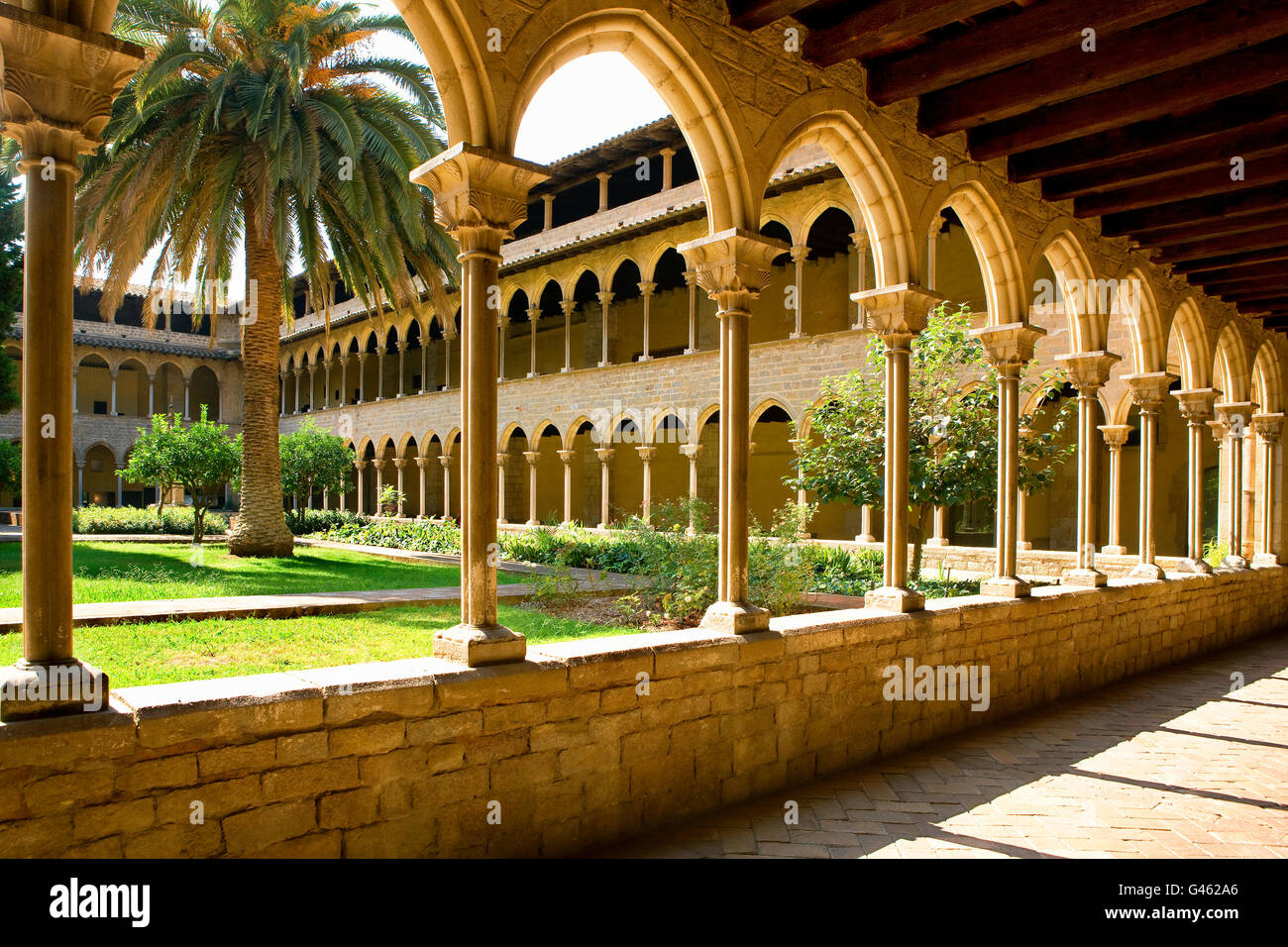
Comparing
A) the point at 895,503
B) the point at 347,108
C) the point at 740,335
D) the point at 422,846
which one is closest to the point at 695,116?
the point at 740,335

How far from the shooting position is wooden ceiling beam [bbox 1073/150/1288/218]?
610 centimetres

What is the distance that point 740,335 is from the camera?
14.9 feet

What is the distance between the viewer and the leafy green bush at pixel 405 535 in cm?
1563

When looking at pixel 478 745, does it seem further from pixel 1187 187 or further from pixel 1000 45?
pixel 1187 187

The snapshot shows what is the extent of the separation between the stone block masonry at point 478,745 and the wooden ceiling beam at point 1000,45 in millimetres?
3086

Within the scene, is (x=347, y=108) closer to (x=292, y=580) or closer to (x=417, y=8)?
(x=292, y=580)

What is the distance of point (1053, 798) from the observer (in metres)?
4.30

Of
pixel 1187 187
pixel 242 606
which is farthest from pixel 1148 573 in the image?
pixel 242 606

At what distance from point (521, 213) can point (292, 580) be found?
7.82 metres

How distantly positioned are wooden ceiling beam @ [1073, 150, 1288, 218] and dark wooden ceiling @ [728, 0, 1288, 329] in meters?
0.01

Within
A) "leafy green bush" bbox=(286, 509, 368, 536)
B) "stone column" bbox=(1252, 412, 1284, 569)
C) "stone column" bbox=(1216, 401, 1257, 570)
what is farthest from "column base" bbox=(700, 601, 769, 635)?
"leafy green bush" bbox=(286, 509, 368, 536)

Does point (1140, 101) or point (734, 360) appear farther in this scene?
point (1140, 101)

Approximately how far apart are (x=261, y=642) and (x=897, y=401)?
470 centimetres

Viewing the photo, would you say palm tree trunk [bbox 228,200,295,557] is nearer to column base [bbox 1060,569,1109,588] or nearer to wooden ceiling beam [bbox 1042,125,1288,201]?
wooden ceiling beam [bbox 1042,125,1288,201]
